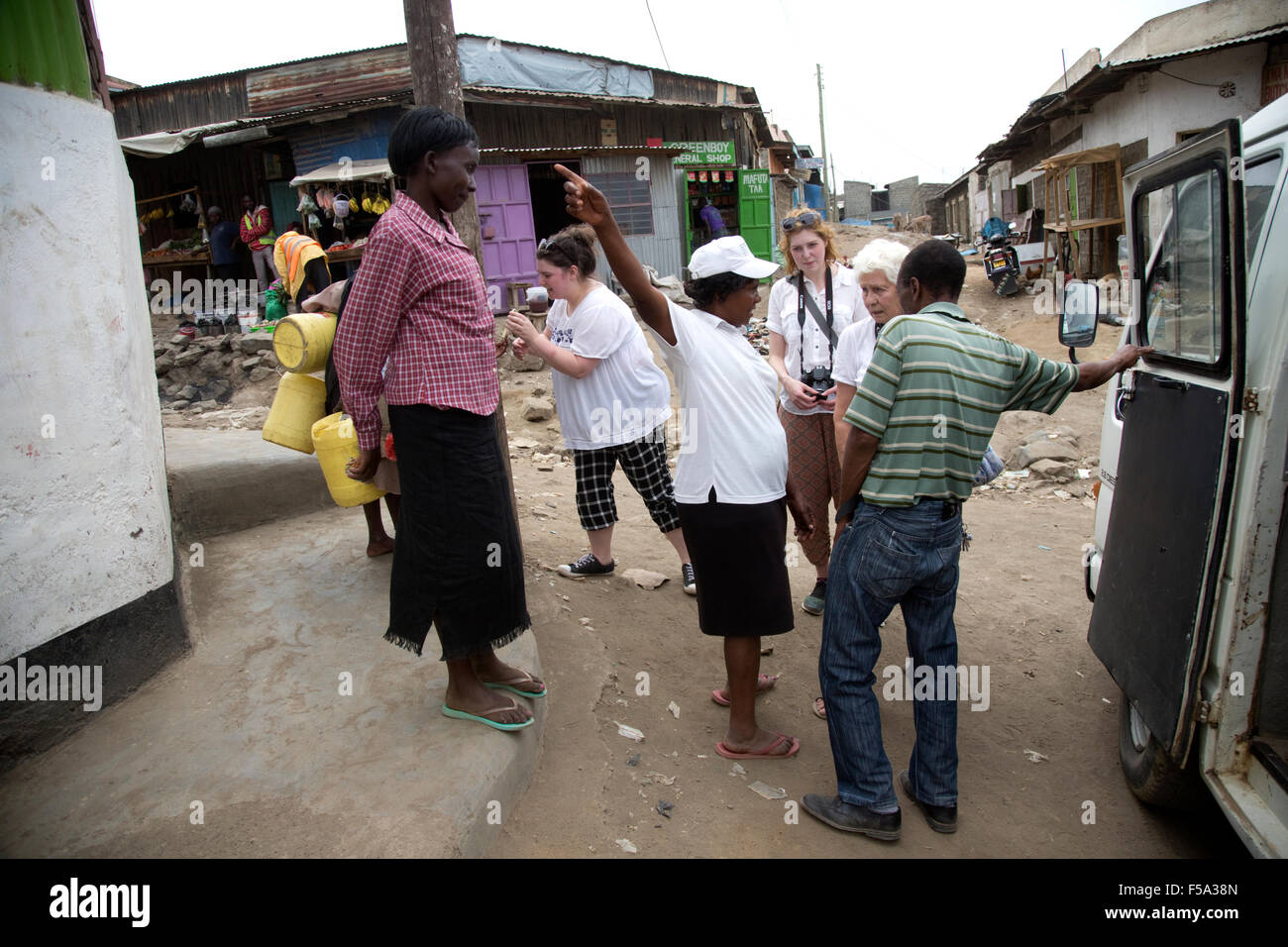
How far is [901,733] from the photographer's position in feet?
10.8

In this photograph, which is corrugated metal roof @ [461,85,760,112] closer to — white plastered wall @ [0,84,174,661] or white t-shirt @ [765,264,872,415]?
white t-shirt @ [765,264,872,415]

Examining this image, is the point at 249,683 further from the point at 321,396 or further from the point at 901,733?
the point at 901,733

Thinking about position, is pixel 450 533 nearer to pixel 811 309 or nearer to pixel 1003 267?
pixel 811 309

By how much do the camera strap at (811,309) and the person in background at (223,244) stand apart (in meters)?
11.9

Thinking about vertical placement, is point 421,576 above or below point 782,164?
below

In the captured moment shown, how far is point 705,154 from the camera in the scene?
55.6 ft

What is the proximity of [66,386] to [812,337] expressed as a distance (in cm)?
293

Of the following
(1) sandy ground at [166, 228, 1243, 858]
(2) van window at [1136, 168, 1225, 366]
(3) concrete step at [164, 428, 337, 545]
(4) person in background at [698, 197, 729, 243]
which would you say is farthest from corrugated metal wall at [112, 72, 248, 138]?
(2) van window at [1136, 168, 1225, 366]

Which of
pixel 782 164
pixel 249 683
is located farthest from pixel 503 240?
pixel 782 164

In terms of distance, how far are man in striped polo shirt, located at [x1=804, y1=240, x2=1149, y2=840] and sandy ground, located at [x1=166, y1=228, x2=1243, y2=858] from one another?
0.89 feet

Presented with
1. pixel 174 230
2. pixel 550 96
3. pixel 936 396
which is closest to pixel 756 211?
pixel 550 96

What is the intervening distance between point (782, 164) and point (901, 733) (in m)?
29.0

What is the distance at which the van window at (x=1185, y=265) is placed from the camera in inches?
91.6
